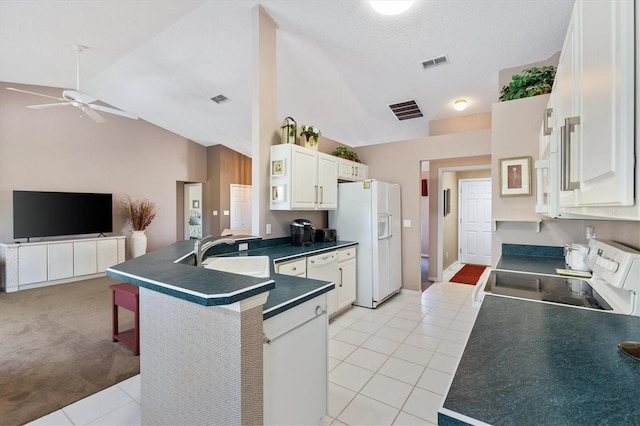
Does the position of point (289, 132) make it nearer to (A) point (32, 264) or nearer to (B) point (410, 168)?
(B) point (410, 168)

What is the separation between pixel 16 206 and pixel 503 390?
22.3 feet

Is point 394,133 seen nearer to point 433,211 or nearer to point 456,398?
point 433,211

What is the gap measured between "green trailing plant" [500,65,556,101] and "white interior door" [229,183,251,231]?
6978 mm

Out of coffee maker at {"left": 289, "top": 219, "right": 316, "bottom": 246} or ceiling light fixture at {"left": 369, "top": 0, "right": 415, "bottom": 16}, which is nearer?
ceiling light fixture at {"left": 369, "top": 0, "right": 415, "bottom": 16}

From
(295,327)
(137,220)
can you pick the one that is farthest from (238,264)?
(137,220)

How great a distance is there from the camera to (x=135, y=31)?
11.3 feet

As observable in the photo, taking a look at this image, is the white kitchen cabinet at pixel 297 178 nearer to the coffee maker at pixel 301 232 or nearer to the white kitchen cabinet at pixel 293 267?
the coffee maker at pixel 301 232

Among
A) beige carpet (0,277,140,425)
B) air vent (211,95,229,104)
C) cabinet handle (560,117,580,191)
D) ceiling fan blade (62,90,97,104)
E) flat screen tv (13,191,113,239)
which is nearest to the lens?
cabinet handle (560,117,580,191)

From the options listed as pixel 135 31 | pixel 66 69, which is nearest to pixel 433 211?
pixel 135 31

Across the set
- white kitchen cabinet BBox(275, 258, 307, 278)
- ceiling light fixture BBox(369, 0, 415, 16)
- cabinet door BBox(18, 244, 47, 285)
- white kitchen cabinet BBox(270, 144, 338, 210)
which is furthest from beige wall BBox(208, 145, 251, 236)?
ceiling light fixture BBox(369, 0, 415, 16)

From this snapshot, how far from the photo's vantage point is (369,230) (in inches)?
151

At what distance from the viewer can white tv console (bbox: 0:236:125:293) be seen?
4594mm

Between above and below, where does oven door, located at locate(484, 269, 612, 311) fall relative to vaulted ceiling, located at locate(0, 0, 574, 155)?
below

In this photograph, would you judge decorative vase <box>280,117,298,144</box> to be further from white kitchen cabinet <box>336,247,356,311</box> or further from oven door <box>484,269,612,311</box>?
oven door <box>484,269,612,311</box>
